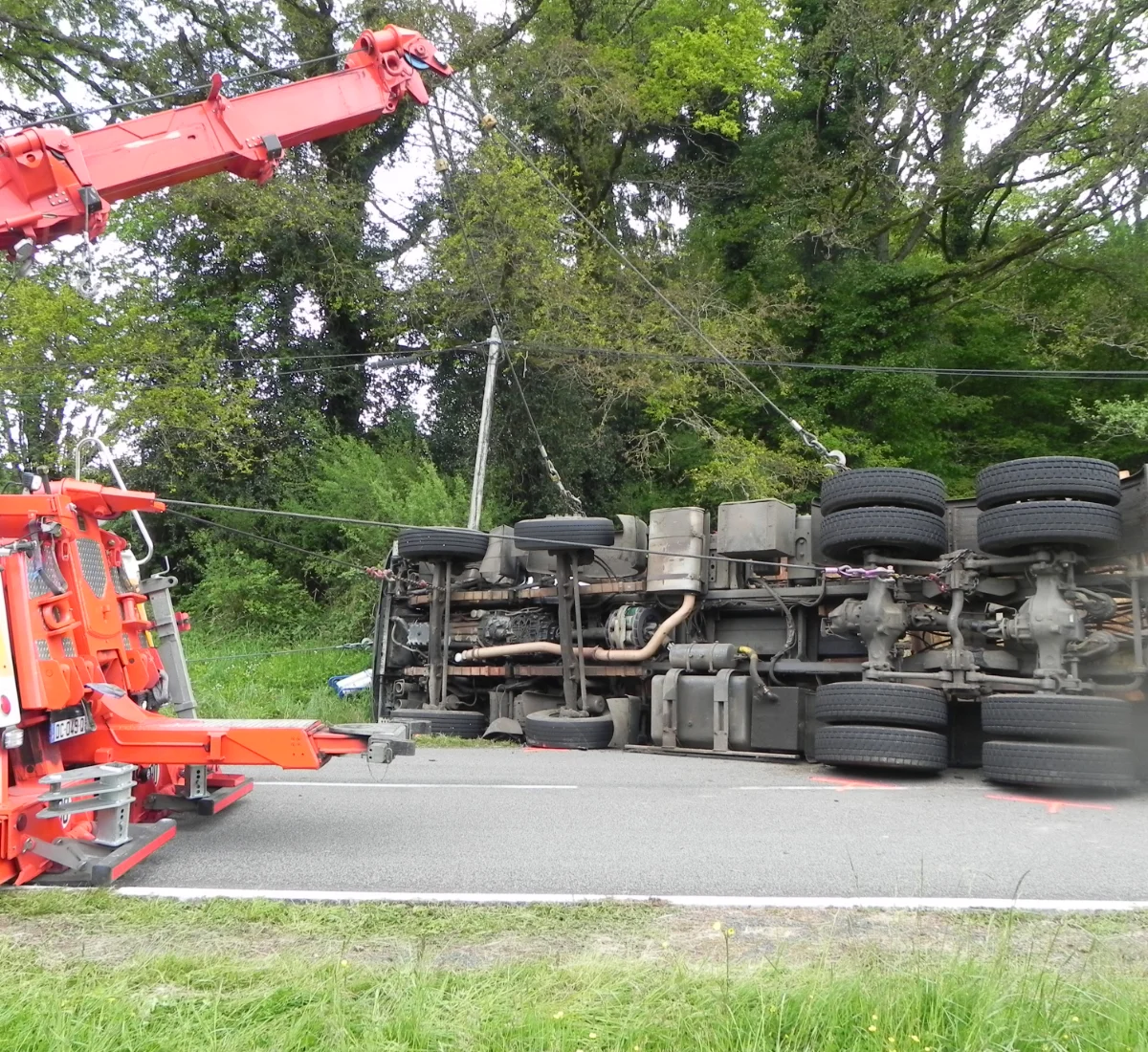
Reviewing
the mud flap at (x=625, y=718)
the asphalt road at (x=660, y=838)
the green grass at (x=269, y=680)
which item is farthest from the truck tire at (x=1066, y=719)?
the green grass at (x=269, y=680)

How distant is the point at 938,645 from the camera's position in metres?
8.45

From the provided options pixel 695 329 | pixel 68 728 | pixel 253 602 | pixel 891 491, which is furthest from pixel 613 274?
pixel 68 728

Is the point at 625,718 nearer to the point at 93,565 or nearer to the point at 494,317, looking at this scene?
the point at 93,565

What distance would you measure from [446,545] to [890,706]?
5.40 m

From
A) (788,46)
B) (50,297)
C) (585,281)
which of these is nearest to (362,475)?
(585,281)

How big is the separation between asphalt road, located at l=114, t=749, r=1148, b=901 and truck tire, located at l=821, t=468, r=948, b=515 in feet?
7.08

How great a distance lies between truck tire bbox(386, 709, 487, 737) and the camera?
1070 cm

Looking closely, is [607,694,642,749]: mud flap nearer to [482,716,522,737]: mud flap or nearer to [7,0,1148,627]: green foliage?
[482,716,522,737]: mud flap

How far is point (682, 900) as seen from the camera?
423 centimetres

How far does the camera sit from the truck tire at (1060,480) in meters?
7.45

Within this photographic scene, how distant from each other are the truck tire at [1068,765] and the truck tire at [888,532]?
1.79 m

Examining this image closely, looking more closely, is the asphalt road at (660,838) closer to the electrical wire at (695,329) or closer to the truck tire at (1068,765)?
the truck tire at (1068,765)

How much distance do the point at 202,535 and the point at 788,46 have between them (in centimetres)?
1622

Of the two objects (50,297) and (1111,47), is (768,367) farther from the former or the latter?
(50,297)
